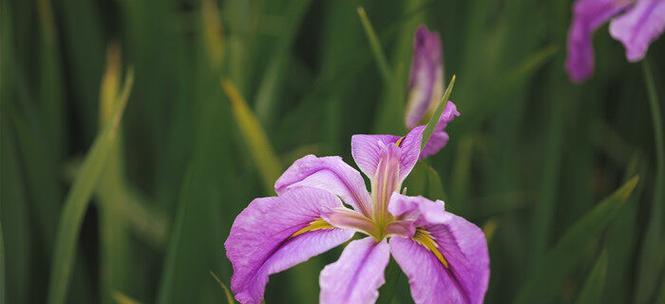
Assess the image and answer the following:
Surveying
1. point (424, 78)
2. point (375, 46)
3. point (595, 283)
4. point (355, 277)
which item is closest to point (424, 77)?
point (424, 78)

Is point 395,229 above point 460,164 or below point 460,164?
above

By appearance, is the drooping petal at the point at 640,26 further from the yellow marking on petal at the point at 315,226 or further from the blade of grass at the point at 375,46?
the yellow marking on petal at the point at 315,226

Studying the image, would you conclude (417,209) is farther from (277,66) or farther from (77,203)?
(277,66)

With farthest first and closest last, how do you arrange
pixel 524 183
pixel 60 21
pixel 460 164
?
1. pixel 60 21
2. pixel 524 183
3. pixel 460 164

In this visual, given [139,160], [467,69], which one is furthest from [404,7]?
[139,160]

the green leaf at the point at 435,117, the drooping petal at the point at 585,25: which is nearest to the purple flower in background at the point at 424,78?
the drooping petal at the point at 585,25

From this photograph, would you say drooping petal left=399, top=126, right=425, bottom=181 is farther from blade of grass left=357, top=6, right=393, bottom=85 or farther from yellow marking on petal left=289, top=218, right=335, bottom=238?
blade of grass left=357, top=6, right=393, bottom=85

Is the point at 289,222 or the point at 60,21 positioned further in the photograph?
the point at 60,21

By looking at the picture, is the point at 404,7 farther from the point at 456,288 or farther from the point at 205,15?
the point at 456,288
